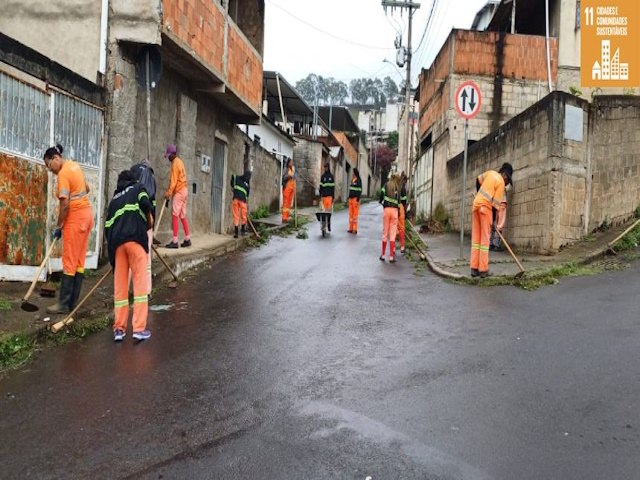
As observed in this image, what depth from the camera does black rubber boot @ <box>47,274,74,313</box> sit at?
21.4ft

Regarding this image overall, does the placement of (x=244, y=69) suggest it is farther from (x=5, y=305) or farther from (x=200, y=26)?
(x=5, y=305)

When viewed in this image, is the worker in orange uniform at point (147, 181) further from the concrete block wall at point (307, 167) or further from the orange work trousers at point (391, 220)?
the concrete block wall at point (307, 167)

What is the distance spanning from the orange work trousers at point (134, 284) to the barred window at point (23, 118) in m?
2.48

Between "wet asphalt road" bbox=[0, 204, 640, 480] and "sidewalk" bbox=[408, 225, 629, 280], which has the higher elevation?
"sidewalk" bbox=[408, 225, 629, 280]

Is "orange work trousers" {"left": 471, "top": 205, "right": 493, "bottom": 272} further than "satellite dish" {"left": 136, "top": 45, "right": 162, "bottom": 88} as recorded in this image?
No

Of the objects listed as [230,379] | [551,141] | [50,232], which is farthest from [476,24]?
[230,379]

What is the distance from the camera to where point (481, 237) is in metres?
8.98

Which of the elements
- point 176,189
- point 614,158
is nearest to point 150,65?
point 176,189

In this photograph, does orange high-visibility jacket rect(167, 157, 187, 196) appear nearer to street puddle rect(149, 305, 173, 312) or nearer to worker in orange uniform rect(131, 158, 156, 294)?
worker in orange uniform rect(131, 158, 156, 294)

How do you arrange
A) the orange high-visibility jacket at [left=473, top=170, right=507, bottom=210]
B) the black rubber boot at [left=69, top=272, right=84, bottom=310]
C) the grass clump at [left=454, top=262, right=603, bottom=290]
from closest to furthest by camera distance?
1. the black rubber boot at [left=69, top=272, right=84, bottom=310]
2. the grass clump at [left=454, top=262, right=603, bottom=290]
3. the orange high-visibility jacket at [left=473, top=170, right=507, bottom=210]

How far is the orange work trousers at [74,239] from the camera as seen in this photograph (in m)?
6.59

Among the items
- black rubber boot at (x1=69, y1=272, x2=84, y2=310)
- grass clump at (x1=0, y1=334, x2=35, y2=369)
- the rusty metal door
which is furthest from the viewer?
the rusty metal door

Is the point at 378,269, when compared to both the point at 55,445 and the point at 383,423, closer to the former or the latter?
the point at 383,423

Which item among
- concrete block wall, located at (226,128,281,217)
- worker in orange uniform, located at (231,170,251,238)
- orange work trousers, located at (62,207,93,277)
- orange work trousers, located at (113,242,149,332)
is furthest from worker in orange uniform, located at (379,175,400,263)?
orange work trousers, located at (113,242,149,332)
